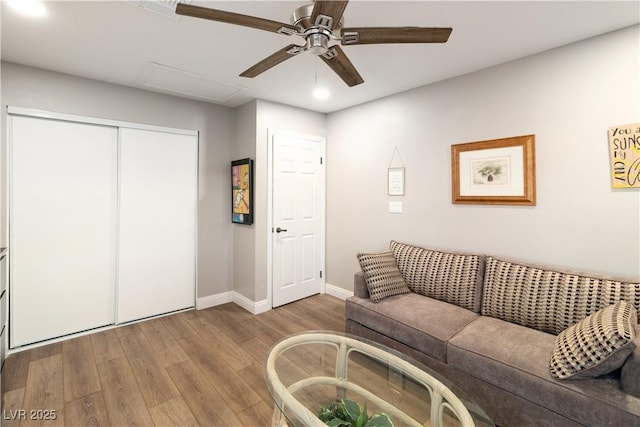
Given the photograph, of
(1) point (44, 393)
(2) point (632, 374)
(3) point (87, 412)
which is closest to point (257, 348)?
(3) point (87, 412)

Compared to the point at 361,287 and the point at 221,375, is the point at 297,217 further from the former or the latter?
the point at 221,375

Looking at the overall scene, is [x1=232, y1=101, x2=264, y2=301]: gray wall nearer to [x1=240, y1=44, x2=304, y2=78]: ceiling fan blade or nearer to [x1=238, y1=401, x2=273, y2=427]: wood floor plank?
[x1=238, y1=401, x2=273, y2=427]: wood floor plank

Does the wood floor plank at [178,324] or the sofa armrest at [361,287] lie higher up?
the sofa armrest at [361,287]

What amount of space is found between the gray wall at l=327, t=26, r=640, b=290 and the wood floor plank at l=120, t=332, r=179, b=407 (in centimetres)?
235

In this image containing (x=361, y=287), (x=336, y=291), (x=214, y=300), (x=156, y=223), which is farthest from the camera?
(x=336, y=291)

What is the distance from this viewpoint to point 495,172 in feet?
8.44

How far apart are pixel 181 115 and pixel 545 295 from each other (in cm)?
377

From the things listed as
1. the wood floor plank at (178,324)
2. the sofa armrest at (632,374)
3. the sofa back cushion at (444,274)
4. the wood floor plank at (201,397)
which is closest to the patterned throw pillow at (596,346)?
the sofa armrest at (632,374)

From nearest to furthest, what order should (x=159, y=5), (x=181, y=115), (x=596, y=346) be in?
(x=596, y=346) < (x=159, y=5) < (x=181, y=115)

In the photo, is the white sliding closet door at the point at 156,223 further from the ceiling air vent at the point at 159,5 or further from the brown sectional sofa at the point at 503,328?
the brown sectional sofa at the point at 503,328

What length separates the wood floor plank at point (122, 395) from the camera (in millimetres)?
1856

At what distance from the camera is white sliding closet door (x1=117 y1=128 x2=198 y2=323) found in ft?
10.2

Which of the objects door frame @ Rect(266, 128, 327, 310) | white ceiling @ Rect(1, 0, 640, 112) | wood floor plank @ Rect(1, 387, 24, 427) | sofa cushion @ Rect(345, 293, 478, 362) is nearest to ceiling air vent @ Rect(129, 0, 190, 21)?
white ceiling @ Rect(1, 0, 640, 112)

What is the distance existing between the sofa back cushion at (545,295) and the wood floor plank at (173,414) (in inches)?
85.9
